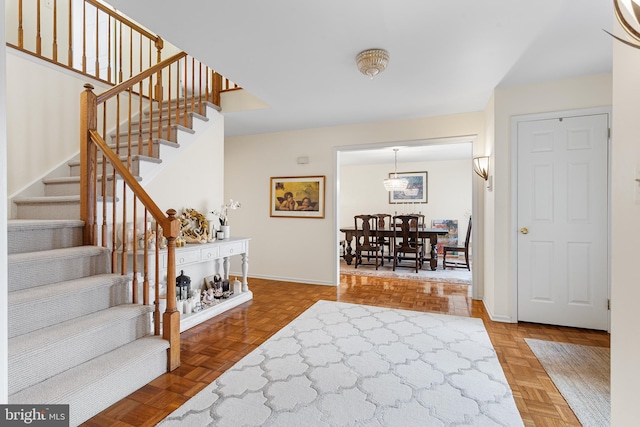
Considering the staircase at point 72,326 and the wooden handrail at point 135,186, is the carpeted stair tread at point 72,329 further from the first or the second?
the wooden handrail at point 135,186

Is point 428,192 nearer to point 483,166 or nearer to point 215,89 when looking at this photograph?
point 483,166

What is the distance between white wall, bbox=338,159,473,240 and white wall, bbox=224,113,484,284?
149 inches

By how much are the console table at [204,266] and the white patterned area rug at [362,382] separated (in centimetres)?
82

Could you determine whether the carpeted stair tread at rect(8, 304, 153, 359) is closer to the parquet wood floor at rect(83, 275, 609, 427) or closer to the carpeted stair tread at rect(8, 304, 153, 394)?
the carpeted stair tread at rect(8, 304, 153, 394)

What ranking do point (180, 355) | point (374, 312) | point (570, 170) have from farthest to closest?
1. point (374, 312)
2. point (570, 170)
3. point (180, 355)

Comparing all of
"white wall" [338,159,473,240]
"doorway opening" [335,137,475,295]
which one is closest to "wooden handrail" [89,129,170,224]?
"doorway opening" [335,137,475,295]

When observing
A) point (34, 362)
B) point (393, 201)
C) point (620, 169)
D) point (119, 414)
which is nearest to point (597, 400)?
point (620, 169)

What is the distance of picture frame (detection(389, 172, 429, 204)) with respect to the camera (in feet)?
25.6

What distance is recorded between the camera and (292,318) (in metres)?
3.18

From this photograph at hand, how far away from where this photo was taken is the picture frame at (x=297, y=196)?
468 centimetres

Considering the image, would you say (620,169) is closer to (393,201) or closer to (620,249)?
(620,249)

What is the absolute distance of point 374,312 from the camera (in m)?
3.34

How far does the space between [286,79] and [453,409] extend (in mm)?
2842

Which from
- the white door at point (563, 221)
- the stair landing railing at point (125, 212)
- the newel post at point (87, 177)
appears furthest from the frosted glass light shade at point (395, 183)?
the newel post at point (87, 177)
